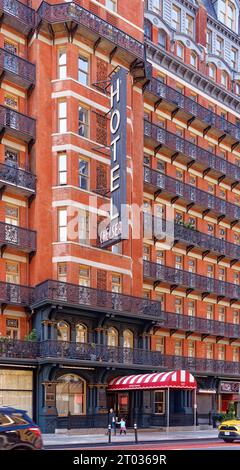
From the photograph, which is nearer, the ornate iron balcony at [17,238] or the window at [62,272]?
the ornate iron balcony at [17,238]

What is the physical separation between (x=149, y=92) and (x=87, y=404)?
A: 21869 mm

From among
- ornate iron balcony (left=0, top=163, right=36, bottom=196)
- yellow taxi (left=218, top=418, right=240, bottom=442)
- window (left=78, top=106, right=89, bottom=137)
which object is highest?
window (left=78, top=106, right=89, bottom=137)

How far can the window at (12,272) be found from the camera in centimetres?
3484

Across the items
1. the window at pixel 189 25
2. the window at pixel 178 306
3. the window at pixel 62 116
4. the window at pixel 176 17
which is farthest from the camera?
the window at pixel 189 25

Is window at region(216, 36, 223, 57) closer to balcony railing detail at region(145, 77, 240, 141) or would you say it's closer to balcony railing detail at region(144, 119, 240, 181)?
balcony railing detail at region(145, 77, 240, 141)

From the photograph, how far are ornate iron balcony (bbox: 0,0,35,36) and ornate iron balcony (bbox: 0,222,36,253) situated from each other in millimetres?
11221

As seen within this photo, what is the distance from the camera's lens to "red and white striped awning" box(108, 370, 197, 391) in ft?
114

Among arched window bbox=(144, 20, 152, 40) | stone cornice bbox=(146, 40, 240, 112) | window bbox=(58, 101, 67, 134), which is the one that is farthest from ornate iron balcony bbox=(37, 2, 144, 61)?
arched window bbox=(144, 20, 152, 40)

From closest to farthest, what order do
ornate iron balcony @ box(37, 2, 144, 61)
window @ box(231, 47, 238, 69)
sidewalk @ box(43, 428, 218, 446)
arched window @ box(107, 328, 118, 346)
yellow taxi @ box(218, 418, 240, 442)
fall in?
sidewalk @ box(43, 428, 218, 446) → yellow taxi @ box(218, 418, 240, 442) → ornate iron balcony @ box(37, 2, 144, 61) → arched window @ box(107, 328, 118, 346) → window @ box(231, 47, 238, 69)

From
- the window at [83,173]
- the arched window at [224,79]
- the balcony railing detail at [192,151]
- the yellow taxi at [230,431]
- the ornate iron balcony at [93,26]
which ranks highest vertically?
the arched window at [224,79]

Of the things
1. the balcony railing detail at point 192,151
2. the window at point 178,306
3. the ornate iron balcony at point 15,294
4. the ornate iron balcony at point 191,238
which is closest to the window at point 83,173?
the ornate iron balcony at point 15,294

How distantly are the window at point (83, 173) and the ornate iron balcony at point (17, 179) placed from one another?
3.01 m

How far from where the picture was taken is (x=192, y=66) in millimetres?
52719

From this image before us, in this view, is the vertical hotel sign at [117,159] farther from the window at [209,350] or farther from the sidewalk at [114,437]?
the window at [209,350]
